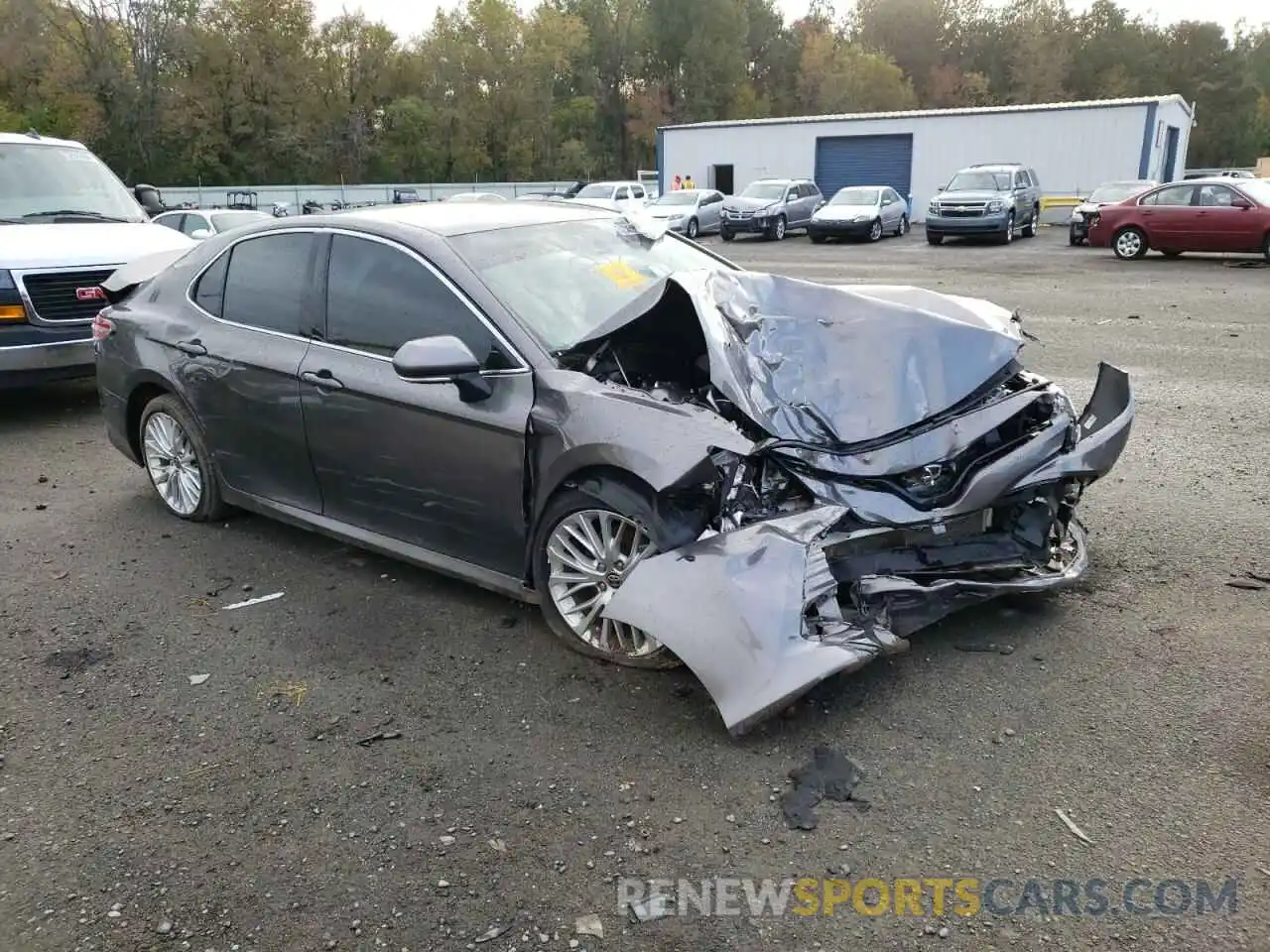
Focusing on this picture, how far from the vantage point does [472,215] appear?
470cm

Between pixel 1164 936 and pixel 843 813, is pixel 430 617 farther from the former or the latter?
pixel 1164 936

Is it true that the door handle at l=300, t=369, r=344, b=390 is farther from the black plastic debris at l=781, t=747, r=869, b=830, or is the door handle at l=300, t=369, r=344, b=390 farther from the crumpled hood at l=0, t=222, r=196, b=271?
the crumpled hood at l=0, t=222, r=196, b=271

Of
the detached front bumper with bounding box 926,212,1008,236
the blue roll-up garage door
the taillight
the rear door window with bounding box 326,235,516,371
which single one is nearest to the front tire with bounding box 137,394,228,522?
the taillight

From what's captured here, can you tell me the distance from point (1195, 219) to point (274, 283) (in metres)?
18.9

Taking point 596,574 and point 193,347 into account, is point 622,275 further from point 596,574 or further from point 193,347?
point 193,347

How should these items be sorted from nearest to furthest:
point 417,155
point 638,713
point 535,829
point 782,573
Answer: point 535,829, point 782,573, point 638,713, point 417,155

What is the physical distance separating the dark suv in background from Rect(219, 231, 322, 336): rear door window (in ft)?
76.0

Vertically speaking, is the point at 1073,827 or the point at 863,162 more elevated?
the point at 863,162

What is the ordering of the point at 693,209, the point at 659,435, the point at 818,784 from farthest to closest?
the point at 693,209 < the point at 659,435 < the point at 818,784

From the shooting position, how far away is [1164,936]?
2432 mm

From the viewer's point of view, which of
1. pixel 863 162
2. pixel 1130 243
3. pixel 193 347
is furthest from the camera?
pixel 863 162

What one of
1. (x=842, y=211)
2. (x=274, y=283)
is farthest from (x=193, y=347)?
(x=842, y=211)

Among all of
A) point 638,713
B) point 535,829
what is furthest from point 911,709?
point 535,829

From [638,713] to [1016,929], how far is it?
140cm
